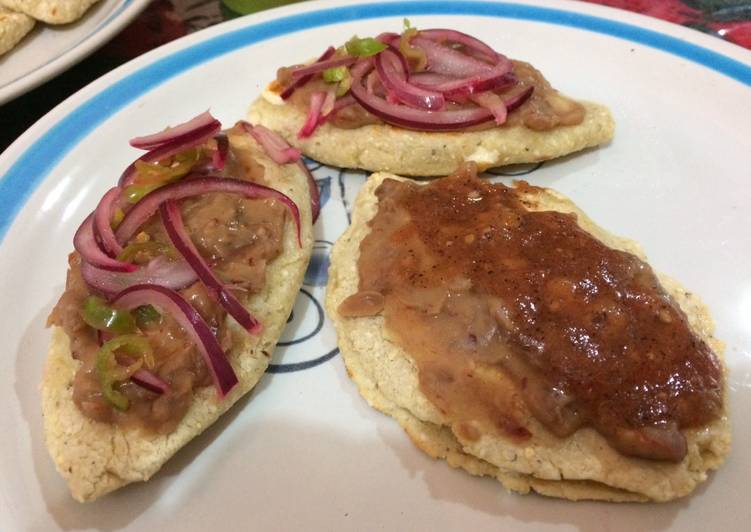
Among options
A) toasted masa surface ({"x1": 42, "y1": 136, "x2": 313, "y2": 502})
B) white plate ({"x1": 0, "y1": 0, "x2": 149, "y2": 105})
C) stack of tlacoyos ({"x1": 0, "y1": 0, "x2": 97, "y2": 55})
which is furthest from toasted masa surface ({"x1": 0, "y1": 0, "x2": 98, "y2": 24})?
toasted masa surface ({"x1": 42, "y1": 136, "x2": 313, "y2": 502})

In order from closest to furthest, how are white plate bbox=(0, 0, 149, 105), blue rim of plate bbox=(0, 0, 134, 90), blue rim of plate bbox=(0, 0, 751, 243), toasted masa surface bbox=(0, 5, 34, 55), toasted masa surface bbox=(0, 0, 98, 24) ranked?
blue rim of plate bbox=(0, 0, 751, 243) < white plate bbox=(0, 0, 149, 105) < blue rim of plate bbox=(0, 0, 134, 90) < toasted masa surface bbox=(0, 5, 34, 55) < toasted masa surface bbox=(0, 0, 98, 24)

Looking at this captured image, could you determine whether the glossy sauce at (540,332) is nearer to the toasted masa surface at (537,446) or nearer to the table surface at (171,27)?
the toasted masa surface at (537,446)

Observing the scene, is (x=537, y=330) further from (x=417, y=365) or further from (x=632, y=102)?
(x=632, y=102)

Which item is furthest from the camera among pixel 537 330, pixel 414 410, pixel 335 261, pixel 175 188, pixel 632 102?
pixel 632 102

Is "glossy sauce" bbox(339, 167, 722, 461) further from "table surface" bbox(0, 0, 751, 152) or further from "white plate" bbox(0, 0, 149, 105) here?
"table surface" bbox(0, 0, 751, 152)

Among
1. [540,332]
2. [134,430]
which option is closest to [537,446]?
[540,332]

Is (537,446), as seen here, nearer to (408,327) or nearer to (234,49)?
(408,327)

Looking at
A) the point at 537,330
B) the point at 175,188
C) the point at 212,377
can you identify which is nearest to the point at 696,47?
the point at 537,330
